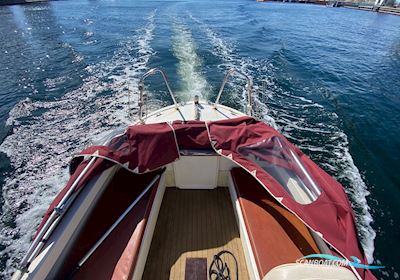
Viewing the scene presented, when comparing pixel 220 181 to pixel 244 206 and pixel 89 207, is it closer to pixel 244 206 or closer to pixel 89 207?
pixel 244 206

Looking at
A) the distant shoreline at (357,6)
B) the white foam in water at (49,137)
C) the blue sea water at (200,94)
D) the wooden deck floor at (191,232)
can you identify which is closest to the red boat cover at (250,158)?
the wooden deck floor at (191,232)

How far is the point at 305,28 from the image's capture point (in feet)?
85.6

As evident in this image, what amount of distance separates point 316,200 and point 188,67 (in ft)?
39.0

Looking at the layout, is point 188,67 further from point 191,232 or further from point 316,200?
point 316,200

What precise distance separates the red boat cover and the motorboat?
0.6 inches

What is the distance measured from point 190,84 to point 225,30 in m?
12.8

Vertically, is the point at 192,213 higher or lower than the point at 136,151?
lower

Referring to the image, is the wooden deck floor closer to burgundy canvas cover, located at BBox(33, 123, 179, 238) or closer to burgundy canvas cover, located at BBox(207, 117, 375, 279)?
burgundy canvas cover, located at BBox(33, 123, 179, 238)

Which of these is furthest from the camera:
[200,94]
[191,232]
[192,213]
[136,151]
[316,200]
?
[200,94]

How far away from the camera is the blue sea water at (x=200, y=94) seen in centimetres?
629

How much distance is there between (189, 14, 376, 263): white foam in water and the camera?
6129 mm

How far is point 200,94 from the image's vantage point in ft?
35.5

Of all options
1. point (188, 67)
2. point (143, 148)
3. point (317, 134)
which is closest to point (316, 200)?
point (143, 148)

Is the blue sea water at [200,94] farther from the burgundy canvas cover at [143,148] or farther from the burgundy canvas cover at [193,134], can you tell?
the burgundy canvas cover at [193,134]
